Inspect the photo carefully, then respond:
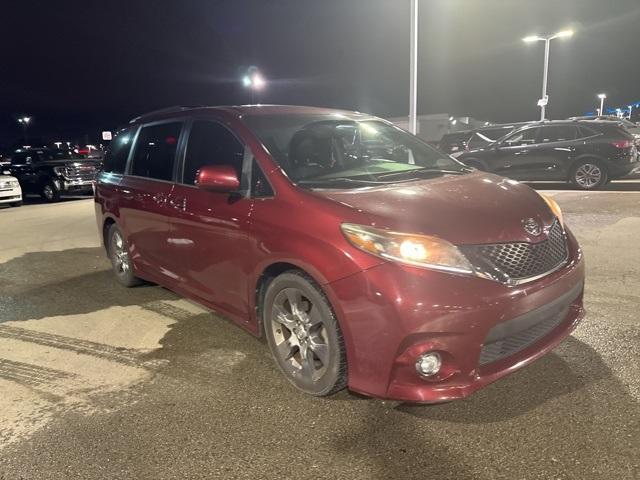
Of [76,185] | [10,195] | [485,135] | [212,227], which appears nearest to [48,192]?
[76,185]

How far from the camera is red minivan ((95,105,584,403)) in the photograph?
2.65m

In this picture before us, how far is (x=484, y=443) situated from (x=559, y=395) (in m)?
0.72

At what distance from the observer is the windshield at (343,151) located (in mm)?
3553

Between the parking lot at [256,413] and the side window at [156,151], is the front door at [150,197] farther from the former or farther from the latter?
the parking lot at [256,413]

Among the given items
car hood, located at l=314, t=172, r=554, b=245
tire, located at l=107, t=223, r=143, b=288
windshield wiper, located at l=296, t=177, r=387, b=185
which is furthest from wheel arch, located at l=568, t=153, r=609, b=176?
tire, located at l=107, t=223, r=143, b=288

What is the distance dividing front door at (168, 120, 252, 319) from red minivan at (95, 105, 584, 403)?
0.05 feet

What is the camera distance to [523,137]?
491 inches

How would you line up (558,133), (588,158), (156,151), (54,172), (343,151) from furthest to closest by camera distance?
(54,172) → (558,133) → (588,158) → (156,151) → (343,151)

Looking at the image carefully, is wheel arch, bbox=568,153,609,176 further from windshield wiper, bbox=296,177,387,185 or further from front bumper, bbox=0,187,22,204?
front bumper, bbox=0,187,22,204

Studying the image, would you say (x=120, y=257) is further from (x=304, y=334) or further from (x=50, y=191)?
(x=50, y=191)

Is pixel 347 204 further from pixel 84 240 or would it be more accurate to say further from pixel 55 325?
pixel 84 240

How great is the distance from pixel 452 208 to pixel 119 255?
4.06 metres

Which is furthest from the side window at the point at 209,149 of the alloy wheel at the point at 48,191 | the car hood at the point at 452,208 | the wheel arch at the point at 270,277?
the alloy wheel at the point at 48,191

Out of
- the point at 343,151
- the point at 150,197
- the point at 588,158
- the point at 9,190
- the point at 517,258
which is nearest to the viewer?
the point at 517,258
